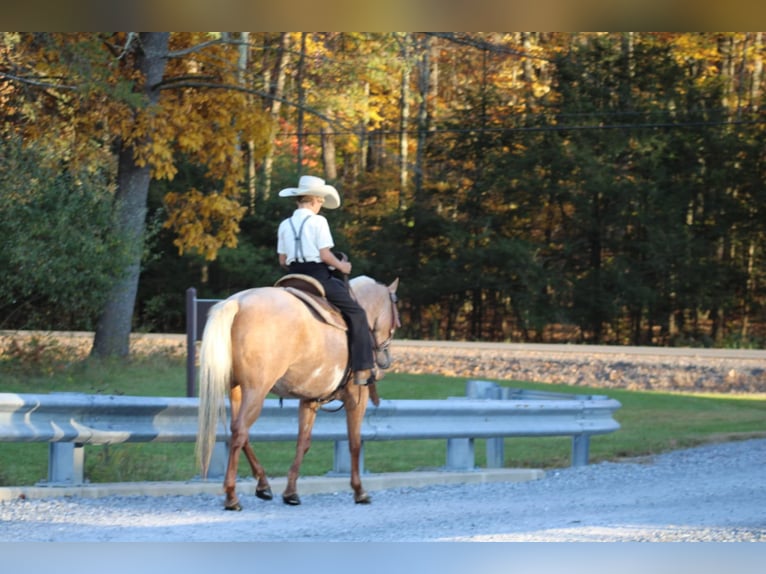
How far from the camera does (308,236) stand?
9.53 m

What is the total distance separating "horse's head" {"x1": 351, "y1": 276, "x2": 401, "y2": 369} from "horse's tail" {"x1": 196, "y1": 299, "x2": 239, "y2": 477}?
1.52 meters

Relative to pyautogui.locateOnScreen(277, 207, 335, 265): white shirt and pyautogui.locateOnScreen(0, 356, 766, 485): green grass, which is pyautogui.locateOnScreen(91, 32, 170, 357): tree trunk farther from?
pyautogui.locateOnScreen(277, 207, 335, 265): white shirt

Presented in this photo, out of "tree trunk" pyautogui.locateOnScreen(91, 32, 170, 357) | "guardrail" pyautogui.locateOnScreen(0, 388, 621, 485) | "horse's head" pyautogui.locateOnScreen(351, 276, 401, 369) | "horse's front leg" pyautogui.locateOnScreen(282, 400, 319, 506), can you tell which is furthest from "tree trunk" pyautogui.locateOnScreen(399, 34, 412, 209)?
"horse's front leg" pyautogui.locateOnScreen(282, 400, 319, 506)

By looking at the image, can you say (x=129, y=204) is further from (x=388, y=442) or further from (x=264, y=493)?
(x=264, y=493)

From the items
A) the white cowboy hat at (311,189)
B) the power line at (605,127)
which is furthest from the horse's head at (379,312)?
the power line at (605,127)

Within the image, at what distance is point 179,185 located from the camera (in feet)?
102

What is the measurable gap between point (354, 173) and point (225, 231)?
17.2 metres

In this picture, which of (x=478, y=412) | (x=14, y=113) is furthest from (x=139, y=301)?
(x=478, y=412)

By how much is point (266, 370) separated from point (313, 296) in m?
0.71

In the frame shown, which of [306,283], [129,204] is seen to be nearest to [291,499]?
[306,283]

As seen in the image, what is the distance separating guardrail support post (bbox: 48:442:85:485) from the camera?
9.41m

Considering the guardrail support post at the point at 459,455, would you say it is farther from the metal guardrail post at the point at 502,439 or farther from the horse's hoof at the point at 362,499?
the horse's hoof at the point at 362,499

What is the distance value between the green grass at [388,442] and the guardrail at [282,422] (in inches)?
37.2

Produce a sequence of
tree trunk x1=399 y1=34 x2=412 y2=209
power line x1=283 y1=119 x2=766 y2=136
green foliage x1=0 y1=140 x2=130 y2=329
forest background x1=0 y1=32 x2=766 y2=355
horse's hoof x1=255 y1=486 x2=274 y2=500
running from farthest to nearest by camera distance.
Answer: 1. tree trunk x1=399 y1=34 x2=412 y2=209
2. power line x1=283 y1=119 x2=766 y2=136
3. forest background x1=0 y1=32 x2=766 y2=355
4. green foliage x1=0 y1=140 x2=130 y2=329
5. horse's hoof x1=255 y1=486 x2=274 y2=500
